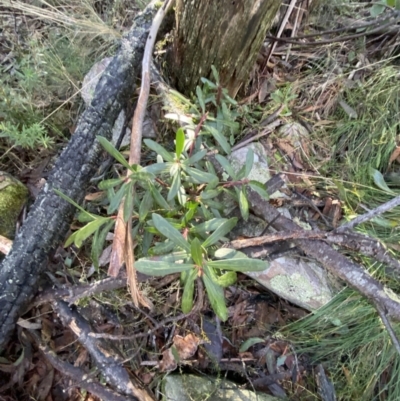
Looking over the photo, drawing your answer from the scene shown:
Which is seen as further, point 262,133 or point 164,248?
point 262,133

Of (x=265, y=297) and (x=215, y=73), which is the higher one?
(x=215, y=73)

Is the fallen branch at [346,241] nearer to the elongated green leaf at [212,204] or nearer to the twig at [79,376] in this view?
the elongated green leaf at [212,204]

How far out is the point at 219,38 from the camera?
1.62 m

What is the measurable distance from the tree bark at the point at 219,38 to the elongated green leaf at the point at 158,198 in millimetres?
637

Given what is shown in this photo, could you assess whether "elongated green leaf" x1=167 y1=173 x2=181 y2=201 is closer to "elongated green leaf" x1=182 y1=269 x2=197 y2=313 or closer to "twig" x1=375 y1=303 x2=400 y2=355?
"elongated green leaf" x1=182 y1=269 x2=197 y2=313

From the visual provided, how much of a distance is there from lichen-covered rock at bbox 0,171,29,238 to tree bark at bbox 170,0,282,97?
2.96ft

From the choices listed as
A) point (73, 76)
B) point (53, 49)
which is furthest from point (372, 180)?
point (53, 49)

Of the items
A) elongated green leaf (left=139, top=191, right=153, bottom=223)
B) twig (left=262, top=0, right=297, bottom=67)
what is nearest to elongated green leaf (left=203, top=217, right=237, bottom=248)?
elongated green leaf (left=139, top=191, right=153, bottom=223)

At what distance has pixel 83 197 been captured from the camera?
1.83 meters

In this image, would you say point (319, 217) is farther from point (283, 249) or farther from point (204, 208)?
point (204, 208)

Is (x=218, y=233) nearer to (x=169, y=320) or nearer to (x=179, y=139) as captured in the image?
(x=179, y=139)

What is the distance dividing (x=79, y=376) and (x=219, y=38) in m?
1.46

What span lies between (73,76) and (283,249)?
1411 millimetres

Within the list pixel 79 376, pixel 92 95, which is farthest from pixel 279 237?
pixel 92 95
